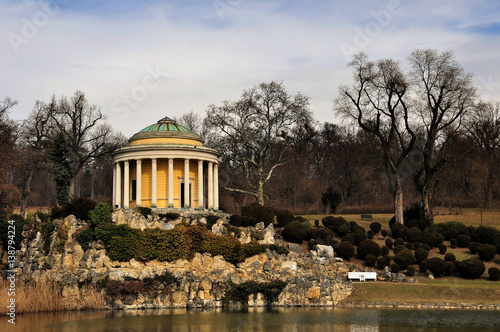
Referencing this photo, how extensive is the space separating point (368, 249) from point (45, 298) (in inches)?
987

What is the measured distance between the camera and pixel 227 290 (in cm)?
4122

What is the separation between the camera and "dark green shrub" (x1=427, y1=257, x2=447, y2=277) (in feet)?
148

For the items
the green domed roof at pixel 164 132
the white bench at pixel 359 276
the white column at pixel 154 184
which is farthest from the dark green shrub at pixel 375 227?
the white column at pixel 154 184

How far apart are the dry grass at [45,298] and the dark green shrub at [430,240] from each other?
2786 centimetres

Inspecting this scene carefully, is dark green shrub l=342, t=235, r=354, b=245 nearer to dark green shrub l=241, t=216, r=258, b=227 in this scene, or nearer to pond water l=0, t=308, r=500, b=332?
dark green shrub l=241, t=216, r=258, b=227

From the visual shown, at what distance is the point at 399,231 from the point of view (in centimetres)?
5219

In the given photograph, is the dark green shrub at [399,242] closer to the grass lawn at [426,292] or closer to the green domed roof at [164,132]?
the grass lawn at [426,292]

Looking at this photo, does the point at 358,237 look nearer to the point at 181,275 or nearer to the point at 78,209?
the point at 181,275

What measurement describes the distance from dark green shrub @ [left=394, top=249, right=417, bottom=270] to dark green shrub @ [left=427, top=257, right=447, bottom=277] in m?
1.33

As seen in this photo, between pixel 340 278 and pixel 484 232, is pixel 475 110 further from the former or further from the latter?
pixel 340 278

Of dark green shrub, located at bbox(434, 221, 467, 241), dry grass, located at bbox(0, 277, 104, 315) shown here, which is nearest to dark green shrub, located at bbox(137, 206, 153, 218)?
dry grass, located at bbox(0, 277, 104, 315)

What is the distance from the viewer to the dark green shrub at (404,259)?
46.0 metres

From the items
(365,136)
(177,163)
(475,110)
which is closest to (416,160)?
(365,136)

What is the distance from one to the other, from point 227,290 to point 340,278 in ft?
27.4
